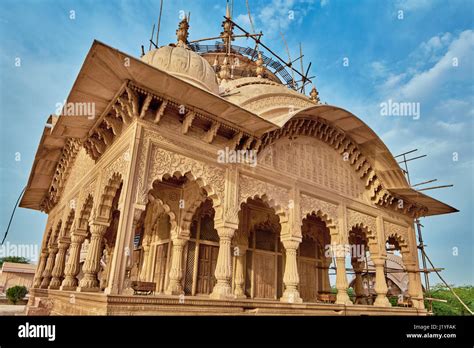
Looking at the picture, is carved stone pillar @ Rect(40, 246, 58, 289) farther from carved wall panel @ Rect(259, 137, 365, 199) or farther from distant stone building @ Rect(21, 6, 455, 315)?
carved wall panel @ Rect(259, 137, 365, 199)

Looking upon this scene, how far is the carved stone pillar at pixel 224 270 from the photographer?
736cm

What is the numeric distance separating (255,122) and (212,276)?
5.07 m

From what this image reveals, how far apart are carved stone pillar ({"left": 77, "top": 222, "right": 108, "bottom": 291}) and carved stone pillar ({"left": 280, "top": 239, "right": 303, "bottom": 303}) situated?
464 centimetres

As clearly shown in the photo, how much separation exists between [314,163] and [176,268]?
17.5 ft

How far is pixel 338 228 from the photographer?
34.9 ft

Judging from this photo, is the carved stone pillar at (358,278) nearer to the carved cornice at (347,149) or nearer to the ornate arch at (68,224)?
the carved cornice at (347,149)

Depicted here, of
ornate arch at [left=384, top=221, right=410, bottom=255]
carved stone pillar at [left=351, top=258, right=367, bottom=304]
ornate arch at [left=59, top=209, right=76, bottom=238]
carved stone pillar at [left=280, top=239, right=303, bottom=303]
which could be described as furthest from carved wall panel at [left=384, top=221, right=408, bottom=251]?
ornate arch at [left=59, top=209, right=76, bottom=238]

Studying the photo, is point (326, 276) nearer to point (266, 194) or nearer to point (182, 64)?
point (266, 194)

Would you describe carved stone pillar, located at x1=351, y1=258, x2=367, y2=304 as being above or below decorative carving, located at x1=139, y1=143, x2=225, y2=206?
below

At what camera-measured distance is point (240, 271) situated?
34.8 feet

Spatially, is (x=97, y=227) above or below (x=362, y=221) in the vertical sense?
below

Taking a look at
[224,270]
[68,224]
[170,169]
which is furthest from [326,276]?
[68,224]

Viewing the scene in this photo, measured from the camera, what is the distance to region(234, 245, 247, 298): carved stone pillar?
10391 mm

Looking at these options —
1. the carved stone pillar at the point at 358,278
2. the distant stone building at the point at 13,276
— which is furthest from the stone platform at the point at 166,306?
the distant stone building at the point at 13,276
